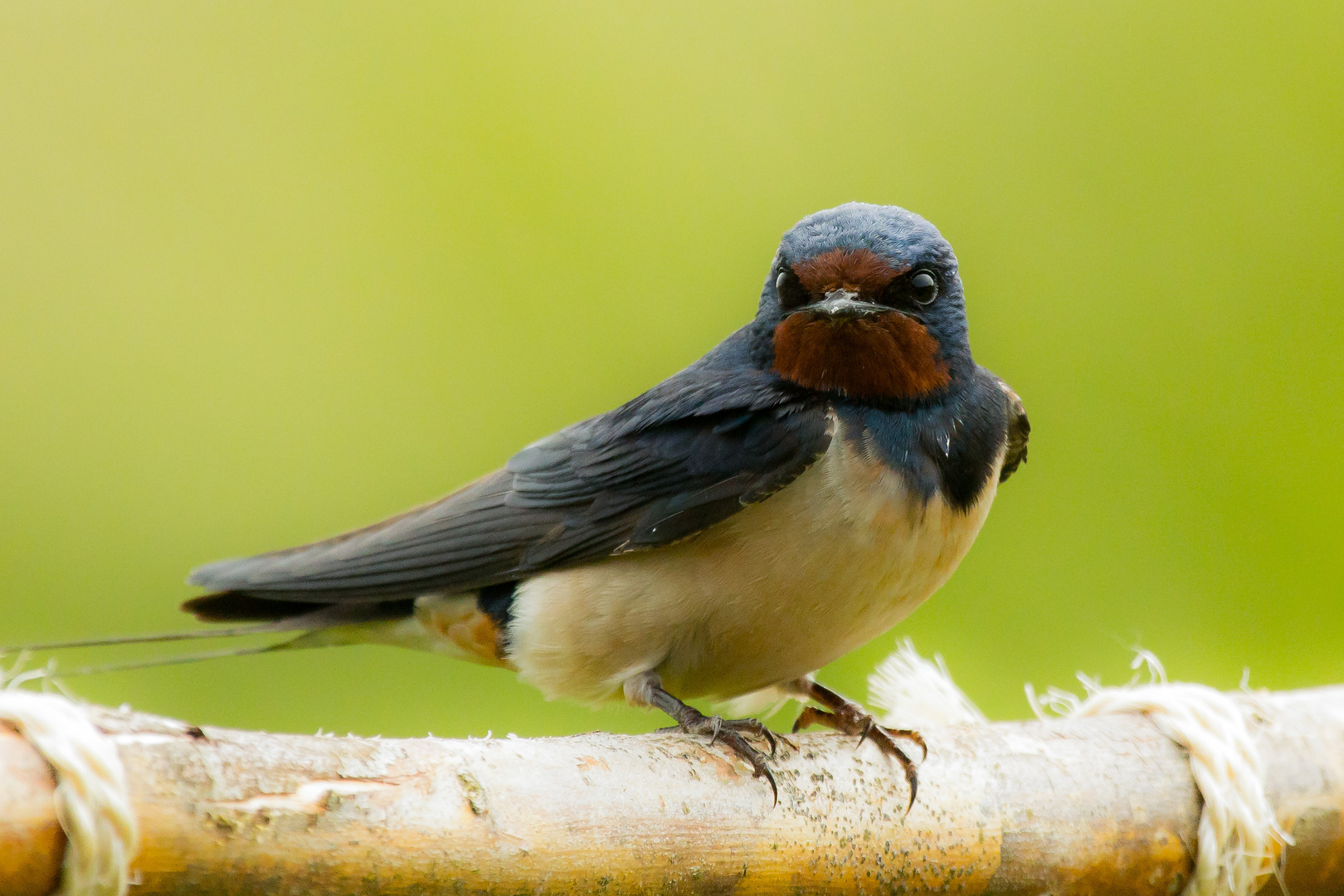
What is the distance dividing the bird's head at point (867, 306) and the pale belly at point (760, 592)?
111 millimetres

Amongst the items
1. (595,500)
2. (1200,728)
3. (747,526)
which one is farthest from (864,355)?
(1200,728)

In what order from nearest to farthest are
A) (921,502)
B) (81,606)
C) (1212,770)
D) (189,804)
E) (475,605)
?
(189,804) → (1212,770) → (921,502) → (475,605) → (81,606)

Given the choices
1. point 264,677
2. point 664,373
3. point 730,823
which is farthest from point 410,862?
point 664,373

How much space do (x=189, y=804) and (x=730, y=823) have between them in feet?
1.53

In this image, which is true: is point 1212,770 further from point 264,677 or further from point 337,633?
point 264,677

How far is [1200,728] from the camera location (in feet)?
4.44

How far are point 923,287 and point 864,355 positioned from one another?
12 centimetres

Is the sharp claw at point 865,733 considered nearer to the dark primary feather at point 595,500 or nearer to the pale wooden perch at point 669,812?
the pale wooden perch at point 669,812

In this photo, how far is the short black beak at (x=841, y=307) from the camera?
1485 mm

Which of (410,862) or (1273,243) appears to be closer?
(410,862)

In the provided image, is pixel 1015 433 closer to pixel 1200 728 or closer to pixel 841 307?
pixel 841 307

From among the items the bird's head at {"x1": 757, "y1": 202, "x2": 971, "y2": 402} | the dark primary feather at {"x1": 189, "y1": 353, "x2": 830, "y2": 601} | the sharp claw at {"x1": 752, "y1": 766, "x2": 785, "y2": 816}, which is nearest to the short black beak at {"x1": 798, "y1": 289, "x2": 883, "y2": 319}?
the bird's head at {"x1": 757, "y1": 202, "x2": 971, "y2": 402}

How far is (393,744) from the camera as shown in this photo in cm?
98

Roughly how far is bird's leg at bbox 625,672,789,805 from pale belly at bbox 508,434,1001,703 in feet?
0.07
